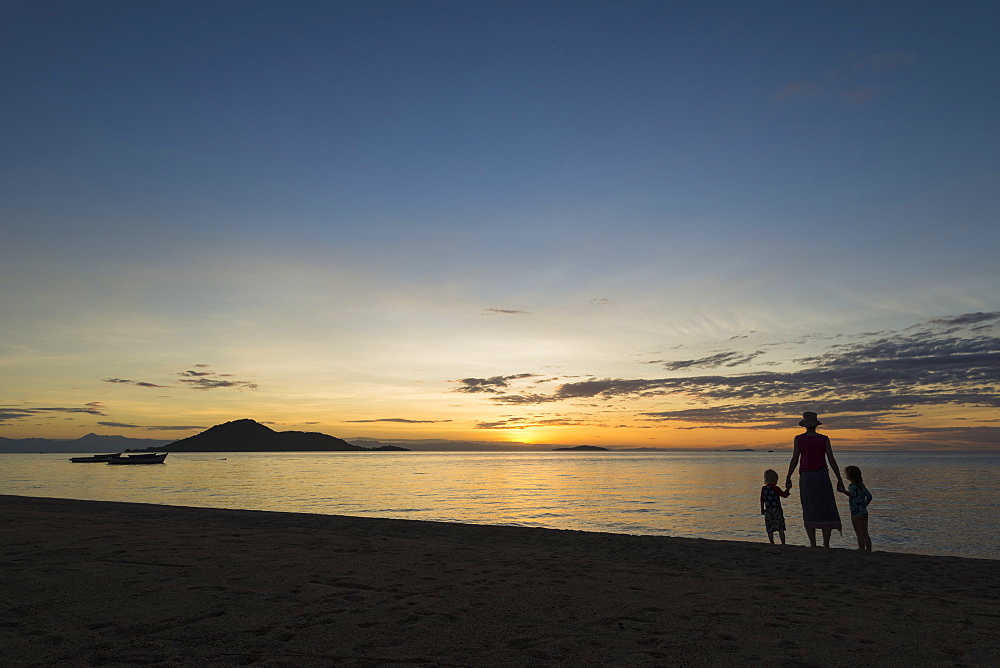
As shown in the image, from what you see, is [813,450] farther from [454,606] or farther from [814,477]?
[454,606]

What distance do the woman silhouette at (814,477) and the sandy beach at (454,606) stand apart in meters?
0.84

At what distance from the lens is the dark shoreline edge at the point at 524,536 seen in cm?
1377

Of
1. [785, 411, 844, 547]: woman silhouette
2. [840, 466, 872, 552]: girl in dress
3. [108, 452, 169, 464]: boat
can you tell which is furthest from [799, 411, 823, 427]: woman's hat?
[108, 452, 169, 464]: boat

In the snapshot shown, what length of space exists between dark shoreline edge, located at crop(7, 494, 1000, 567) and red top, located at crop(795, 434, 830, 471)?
81.9 inches

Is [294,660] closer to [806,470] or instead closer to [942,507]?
[806,470]

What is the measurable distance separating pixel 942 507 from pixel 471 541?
30.0 m

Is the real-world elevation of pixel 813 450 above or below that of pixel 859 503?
above

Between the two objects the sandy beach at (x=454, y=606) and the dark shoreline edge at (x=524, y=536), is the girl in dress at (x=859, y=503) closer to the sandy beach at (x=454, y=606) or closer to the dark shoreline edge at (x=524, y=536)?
the dark shoreline edge at (x=524, y=536)

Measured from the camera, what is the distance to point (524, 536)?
17266mm

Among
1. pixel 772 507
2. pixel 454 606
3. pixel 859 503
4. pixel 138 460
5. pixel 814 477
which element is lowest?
pixel 772 507

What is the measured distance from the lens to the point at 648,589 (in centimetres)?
894

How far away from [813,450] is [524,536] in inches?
330

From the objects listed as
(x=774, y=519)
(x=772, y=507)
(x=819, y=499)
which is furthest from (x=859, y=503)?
(x=774, y=519)

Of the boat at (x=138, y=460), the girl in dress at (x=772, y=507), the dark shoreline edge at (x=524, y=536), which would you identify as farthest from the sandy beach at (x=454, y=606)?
the boat at (x=138, y=460)
